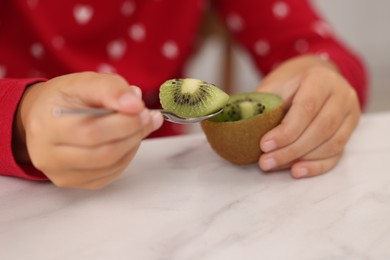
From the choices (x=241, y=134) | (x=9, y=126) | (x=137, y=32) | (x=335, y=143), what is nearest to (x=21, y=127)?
(x=9, y=126)

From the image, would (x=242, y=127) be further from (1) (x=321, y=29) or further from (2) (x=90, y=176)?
(1) (x=321, y=29)

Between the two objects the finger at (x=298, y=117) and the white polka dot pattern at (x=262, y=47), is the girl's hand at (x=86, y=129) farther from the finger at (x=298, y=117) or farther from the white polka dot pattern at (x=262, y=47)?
the white polka dot pattern at (x=262, y=47)

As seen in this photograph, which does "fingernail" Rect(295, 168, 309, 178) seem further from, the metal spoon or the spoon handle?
the spoon handle

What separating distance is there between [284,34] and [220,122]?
0.44 m

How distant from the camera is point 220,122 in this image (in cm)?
54

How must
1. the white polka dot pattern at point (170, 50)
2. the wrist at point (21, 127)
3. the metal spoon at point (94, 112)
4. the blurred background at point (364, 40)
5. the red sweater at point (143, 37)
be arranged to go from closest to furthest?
the metal spoon at point (94, 112), the wrist at point (21, 127), the red sweater at point (143, 37), the white polka dot pattern at point (170, 50), the blurred background at point (364, 40)

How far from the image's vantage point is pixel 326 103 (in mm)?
585

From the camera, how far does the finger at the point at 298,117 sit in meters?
0.53

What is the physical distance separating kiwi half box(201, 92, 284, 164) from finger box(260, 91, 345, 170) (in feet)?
0.06

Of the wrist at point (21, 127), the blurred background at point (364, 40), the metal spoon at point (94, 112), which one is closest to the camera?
the metal spoon at point (94, 112)

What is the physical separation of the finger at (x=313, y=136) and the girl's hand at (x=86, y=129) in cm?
16

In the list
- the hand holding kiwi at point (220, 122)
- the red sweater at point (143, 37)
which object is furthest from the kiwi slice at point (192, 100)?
the red sweater at point (143, 37)

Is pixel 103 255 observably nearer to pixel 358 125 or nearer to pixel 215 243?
pixel 215 243

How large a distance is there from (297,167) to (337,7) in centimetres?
180
